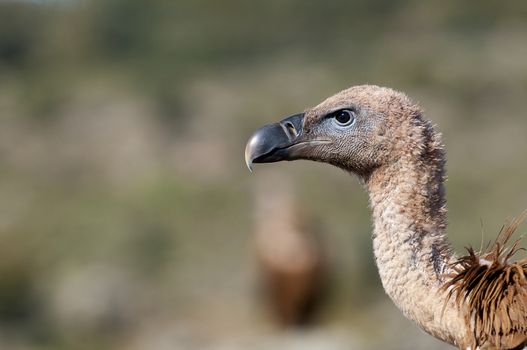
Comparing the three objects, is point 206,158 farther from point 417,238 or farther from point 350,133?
point 417,238

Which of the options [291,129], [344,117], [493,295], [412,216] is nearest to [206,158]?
[291,129]

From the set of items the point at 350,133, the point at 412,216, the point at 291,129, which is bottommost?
the point at 412,216

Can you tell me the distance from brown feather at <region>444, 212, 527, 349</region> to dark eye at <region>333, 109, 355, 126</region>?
1015mm

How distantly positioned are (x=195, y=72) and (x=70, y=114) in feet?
19.9

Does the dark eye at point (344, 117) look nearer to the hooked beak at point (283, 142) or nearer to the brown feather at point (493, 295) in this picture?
the hooked beak at point (283, 142)

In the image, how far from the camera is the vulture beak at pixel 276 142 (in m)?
5.84

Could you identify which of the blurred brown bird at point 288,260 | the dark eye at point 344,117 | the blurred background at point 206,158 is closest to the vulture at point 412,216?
the dark eye at point 344,117

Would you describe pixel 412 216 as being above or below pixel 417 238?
above

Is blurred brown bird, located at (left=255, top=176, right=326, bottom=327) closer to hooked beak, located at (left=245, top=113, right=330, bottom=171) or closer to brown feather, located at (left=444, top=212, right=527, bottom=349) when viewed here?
hooked beak, located at (left=245, top=113, right=330, bottom=171)

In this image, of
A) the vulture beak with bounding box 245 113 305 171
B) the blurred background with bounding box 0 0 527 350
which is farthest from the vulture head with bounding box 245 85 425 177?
the blurred background with bounding box 0 0 527 350

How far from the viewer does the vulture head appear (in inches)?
217

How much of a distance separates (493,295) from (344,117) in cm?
134

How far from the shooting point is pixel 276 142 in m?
5.91

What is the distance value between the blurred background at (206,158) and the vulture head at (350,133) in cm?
704
